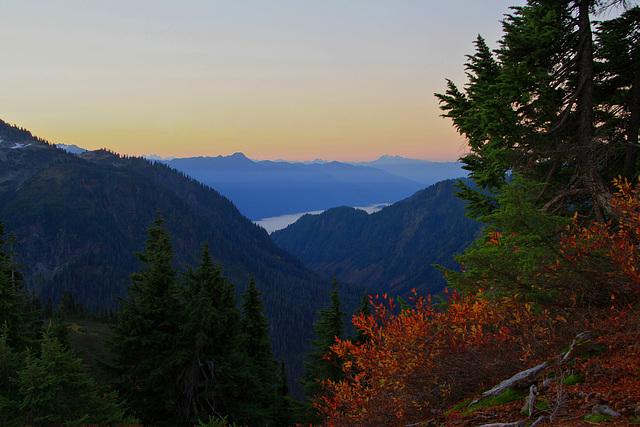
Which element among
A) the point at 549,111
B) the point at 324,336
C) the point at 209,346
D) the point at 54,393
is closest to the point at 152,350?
the point at 209,346

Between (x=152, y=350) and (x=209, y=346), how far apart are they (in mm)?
3092

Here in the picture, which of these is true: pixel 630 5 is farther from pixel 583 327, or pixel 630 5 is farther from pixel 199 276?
pixel 199 276

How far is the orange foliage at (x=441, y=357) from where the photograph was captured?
7965 millimetres

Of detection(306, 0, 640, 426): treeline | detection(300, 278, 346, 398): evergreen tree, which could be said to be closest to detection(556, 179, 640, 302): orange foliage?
detection(306, 0, 640, 426): treeline

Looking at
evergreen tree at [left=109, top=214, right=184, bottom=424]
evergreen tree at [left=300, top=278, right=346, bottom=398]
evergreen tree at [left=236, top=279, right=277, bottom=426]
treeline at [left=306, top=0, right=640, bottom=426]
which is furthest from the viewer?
evergreen tree at [left=236, top=279, right=277, bottom=426]

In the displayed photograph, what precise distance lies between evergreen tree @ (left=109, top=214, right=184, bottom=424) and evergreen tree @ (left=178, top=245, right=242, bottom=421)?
712 millimetres

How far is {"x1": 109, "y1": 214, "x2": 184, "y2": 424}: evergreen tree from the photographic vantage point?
19875mm

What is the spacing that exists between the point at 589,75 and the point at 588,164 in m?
3.35

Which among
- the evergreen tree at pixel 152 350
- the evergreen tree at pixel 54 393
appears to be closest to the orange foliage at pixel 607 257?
the evergreen tree at pixel 54 393

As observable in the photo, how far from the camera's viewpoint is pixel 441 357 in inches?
327

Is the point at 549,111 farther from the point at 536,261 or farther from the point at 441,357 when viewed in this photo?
the point at 441,357

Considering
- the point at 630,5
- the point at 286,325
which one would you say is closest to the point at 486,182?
the point at 630,5

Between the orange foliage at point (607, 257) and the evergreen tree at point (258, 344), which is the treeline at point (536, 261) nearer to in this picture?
the orange foliage at point (607, 257)

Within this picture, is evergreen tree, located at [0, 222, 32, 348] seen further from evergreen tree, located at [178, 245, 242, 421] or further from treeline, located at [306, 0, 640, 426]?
treeline, located at [306, 0, 640, 426]
